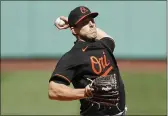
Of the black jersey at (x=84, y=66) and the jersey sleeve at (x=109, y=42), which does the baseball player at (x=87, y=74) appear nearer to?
the black jersey at (x=84, y=66)

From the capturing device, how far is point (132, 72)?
1706cm

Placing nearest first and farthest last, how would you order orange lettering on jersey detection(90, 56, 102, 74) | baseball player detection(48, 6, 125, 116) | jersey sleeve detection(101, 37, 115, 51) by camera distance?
baseball player detection(48, 6, 125, 116)
orange lettering on jersey detection(90, 56, 102, 74)
jersey sleeve detection(101, 37, 115, 51)

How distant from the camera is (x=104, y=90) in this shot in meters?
4.60

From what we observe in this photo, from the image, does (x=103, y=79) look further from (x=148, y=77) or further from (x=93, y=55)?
(x=148, y=77)

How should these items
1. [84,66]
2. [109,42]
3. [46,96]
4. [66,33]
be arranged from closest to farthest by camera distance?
[84,66], [109,42], [46,96], [66,33]

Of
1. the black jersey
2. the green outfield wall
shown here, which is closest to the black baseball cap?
the black jersey

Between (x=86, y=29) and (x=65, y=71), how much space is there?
1.82 ft

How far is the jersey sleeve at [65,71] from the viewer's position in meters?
4.76

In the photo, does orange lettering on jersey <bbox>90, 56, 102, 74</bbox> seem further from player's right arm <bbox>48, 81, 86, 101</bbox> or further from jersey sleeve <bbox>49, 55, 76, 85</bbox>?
player's right arm <bbox>48, 81, 86, 101</bbox>

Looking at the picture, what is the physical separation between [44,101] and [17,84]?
2431mm

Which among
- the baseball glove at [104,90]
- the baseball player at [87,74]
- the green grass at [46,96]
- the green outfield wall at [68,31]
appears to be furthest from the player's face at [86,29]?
the green outfield wall at [68,31]

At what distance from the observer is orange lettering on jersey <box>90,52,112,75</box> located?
4.94 m

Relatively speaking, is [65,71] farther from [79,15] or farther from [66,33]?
[66,33]

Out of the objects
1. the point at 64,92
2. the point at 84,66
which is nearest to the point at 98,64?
the point at 84,66
